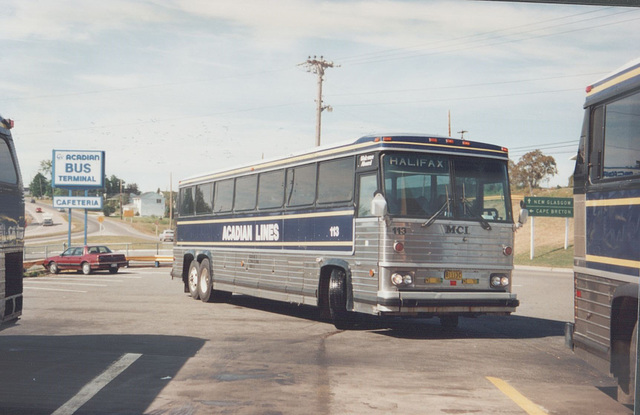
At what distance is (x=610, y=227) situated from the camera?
7363 mm

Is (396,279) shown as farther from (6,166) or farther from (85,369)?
(6,166)

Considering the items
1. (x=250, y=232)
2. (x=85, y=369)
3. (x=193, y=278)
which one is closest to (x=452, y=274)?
(x=85, y=369)

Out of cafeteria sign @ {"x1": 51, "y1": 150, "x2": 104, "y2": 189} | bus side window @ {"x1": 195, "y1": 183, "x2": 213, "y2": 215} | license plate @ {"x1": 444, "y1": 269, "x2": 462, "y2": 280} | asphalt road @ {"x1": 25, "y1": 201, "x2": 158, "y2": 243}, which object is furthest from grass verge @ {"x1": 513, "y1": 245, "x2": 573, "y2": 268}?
asphalt road @ {"x1": 25, "y1": 201, "x2": 158, "y2": 243}

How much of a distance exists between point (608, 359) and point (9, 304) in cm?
747

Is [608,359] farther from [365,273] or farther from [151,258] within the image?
[151,258]

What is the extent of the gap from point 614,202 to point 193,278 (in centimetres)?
1551

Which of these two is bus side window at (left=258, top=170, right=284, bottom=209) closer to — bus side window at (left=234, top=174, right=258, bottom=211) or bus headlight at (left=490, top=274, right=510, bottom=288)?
bus side window at (left=234, top=174, right=258, bottom=211)

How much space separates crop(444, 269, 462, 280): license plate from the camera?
41.5ft

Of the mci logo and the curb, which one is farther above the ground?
the mci logo

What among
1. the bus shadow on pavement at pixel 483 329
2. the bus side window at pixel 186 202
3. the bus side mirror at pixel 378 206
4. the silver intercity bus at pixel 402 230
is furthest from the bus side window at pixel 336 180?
the bus side window at pixel 186 202

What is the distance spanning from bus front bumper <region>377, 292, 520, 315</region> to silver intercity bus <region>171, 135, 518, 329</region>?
0.02 m

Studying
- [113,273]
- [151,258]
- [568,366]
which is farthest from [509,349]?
[151,258]

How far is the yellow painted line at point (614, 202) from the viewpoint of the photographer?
22.7 feet

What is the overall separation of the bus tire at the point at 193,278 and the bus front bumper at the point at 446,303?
966 cm
